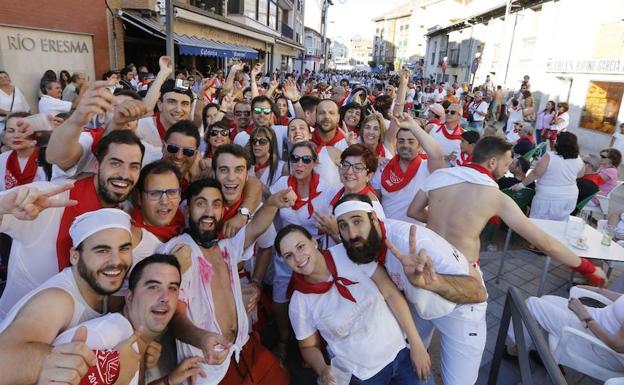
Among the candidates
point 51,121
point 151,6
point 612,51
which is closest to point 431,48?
point 612,51

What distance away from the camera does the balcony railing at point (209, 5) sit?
1778 cm

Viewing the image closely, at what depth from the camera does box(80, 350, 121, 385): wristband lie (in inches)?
58.0

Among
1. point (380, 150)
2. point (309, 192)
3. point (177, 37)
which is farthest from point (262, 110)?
point (177, 37)

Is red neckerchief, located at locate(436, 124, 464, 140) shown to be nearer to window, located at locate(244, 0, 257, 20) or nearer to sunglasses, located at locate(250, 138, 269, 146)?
sunglasses, located at locate(250, 138, 269, 146)

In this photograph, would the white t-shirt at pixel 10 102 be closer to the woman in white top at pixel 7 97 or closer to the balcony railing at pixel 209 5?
the woman in white top at pixel 7 97

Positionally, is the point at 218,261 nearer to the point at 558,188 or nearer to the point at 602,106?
the point at 558,188

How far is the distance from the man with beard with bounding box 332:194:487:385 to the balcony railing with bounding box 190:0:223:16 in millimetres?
18650

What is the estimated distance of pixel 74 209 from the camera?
213 cm

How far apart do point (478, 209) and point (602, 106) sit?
1492 cm

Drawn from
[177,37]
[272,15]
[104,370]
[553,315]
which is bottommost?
[553,315]

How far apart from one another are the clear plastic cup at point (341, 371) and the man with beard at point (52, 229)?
1.68m

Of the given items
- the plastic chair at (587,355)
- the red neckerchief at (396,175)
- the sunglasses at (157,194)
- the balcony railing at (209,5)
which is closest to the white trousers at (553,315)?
the plastic chair at (587,355)

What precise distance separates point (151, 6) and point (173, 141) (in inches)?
454

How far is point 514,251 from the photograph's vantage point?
5.52 metres
